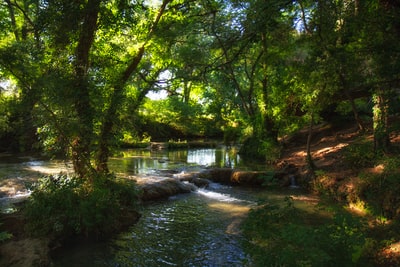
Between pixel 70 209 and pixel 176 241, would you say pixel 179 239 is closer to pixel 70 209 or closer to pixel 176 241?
pixel 176 241

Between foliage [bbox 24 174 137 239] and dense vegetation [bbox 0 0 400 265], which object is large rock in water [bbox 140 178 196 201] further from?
foliage [bbox 24 174 137 239]

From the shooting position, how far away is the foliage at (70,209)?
6.23m

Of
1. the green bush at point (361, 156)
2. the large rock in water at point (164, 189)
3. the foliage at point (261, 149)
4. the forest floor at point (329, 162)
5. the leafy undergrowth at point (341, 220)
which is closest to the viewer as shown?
the leafy undergrowth at point (341, 220)

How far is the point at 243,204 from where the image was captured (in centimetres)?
994

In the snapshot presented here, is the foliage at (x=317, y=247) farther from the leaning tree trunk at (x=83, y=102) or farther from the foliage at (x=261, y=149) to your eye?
the foliage at (x=261, y=149)

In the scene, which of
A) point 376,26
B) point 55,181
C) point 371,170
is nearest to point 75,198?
point 55,181

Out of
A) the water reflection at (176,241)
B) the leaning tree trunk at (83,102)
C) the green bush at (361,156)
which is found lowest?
the water reflection at (176,241)

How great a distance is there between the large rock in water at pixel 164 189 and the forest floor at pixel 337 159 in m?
4.53

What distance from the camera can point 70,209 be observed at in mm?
6480

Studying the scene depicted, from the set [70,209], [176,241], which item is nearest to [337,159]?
[176,241]

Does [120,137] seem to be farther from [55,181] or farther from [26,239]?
[26,239]

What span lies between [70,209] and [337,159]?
965 centimetres

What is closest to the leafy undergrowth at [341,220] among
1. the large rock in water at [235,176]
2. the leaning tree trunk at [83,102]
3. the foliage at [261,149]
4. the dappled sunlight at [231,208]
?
the dappled sunlight at [231,208]

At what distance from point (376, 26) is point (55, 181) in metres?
7.00
